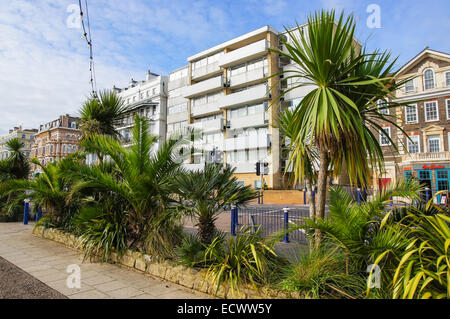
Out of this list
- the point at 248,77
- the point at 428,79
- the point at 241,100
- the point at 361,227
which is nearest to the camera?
the point at 361,227

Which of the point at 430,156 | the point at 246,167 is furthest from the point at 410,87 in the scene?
the point at 246,167

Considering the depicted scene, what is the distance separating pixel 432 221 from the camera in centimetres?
351

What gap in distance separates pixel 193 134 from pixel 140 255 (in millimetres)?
2939

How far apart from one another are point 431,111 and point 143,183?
31894 mm

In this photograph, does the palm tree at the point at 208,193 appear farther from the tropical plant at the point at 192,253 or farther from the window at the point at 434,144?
the window at the point at 434,144

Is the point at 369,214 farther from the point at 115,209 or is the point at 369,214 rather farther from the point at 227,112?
the point at 227,112

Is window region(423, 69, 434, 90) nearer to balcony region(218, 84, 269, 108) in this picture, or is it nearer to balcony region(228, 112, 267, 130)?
balcony region(218, 84, 269, 108)

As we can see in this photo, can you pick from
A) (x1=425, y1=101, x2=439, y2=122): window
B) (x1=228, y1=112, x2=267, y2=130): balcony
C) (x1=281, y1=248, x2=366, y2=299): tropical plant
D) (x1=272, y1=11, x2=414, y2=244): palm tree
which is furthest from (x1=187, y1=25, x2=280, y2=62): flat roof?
(x1=281, y1=248, x2=366, y2=299): tropical plant

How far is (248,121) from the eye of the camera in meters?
34.5

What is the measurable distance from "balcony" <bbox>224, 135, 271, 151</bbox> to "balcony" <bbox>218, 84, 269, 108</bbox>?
432 cm

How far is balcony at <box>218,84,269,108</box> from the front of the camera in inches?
1316

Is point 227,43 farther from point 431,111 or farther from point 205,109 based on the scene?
point 431,111
